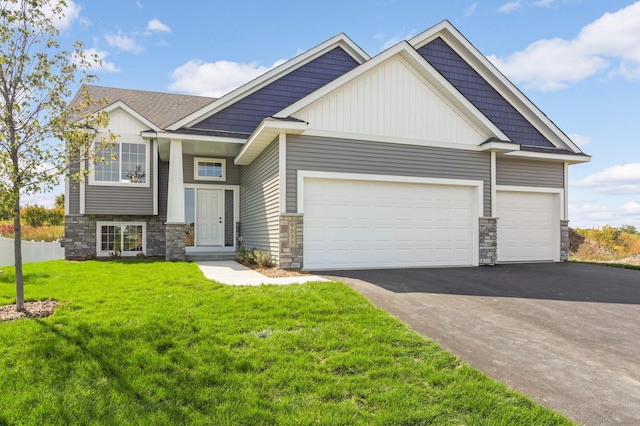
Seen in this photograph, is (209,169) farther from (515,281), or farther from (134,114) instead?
(515,281)

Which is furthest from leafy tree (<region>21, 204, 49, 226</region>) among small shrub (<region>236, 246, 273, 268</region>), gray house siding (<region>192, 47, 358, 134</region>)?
small shrub (<region>236, 246, 273, 268</region>)

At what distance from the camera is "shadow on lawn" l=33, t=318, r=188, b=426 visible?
3.18 meters

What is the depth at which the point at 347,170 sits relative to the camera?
32.6 ft

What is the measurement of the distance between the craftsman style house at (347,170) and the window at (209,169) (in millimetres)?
38

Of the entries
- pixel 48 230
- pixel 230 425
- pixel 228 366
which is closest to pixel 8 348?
pixel 228 366

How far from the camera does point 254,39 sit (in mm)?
11758

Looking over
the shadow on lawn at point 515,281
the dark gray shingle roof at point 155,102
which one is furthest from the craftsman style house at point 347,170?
the shadow on lawn at point 515,281

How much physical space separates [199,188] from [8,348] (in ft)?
34.1

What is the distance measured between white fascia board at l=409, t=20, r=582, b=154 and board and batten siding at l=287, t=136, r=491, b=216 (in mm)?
4493

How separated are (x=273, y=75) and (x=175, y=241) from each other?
650cm

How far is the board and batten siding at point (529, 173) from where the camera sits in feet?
40.8

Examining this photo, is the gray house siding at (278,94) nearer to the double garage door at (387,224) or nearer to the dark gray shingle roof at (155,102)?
the dark gray shingle roof at (155,102)

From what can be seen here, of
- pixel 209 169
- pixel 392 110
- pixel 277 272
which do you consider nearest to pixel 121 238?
pixel 209 169

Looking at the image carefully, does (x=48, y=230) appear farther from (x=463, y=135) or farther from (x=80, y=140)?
(x=463, y=135)
